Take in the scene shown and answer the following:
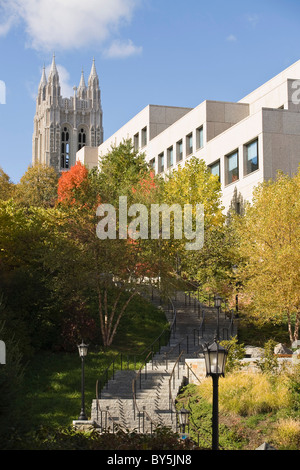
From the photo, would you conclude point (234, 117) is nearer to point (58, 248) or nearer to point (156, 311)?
point (156, 311)

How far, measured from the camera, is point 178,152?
5569 cm

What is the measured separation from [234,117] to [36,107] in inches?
4445

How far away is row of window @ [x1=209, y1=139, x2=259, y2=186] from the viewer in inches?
1693

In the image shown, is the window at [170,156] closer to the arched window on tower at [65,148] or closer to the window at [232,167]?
the window at [232,167]

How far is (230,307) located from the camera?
34062 millimetres

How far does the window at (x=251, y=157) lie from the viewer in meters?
42.8

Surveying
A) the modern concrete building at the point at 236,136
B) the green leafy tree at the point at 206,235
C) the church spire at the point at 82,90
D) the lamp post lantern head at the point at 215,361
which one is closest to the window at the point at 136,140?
the modern concrete building at the point at 236,136

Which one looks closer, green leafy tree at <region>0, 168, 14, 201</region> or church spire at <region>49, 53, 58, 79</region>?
green leafy tree at <region>0, 168, 14, 201</region>

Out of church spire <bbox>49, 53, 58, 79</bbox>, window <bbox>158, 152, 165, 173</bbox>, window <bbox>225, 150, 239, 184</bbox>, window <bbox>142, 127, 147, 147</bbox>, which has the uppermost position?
church spire <bbox>49, 53, 58, 79</bbox>

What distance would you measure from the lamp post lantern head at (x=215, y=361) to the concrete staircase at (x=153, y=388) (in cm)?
435

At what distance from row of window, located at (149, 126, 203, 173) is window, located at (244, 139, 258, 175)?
317 inches

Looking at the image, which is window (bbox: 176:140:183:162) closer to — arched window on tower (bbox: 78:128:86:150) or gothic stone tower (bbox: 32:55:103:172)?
gothic stone tower (bbox: 32:55:103:172)

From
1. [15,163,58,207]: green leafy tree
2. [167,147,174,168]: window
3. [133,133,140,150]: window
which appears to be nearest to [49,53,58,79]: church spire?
[15,163,58,207]: green leafy tree
